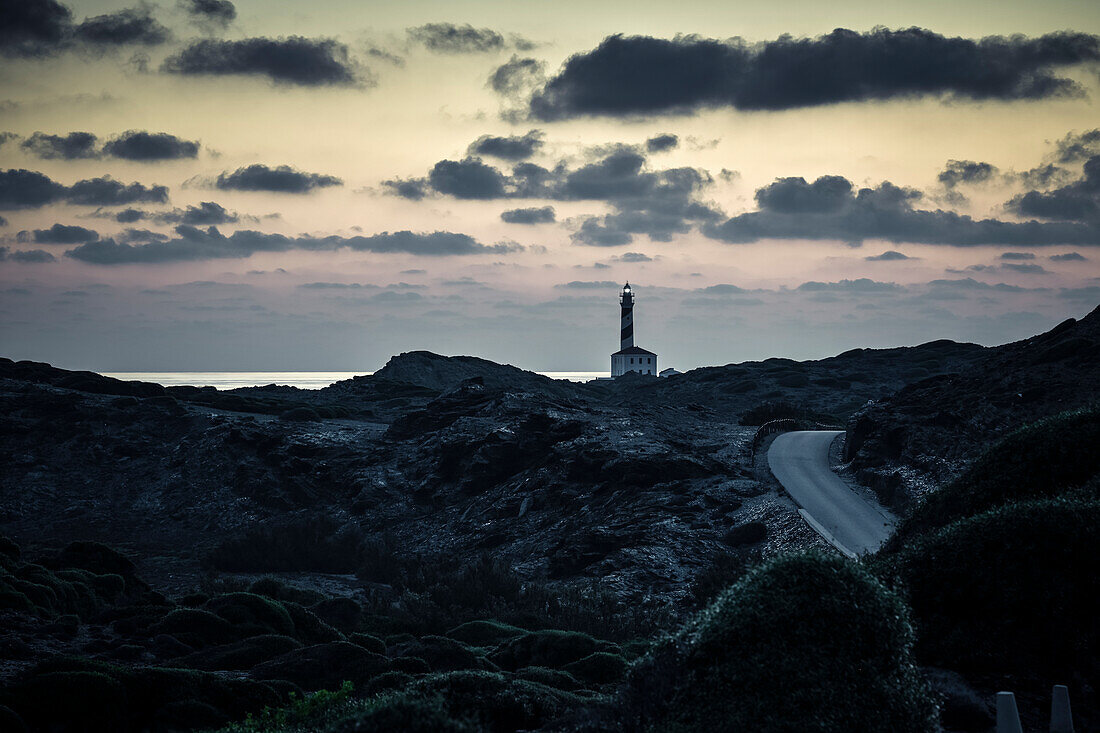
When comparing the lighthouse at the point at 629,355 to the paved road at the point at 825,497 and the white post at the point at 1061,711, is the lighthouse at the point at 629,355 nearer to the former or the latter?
the paved road at the point at 825,497

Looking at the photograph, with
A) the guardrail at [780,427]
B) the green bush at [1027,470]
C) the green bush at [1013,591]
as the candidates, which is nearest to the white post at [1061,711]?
the green bush at [1013,591]

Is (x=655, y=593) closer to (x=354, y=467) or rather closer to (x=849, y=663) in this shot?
(x=849, y=663)

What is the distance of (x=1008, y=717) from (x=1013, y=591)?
552 cm

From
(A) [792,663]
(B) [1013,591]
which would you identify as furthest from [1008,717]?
(B) [1013,591]

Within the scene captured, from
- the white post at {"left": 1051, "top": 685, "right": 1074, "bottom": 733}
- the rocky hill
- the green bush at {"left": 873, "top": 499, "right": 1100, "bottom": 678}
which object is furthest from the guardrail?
the white post at {"left": 1051, "top": 685, "right": 1074, "bottom": 733}

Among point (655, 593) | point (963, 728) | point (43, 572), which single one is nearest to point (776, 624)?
point (963, 728)

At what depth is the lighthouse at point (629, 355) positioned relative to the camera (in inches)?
5881

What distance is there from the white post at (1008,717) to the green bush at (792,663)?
3.67ft

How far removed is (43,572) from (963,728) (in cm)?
2655

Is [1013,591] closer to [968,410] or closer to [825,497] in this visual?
[825,497]

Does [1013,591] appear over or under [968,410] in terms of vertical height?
under

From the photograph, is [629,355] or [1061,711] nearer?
[1061,711]

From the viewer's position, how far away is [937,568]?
59.0 feet

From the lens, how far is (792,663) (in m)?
12.9
